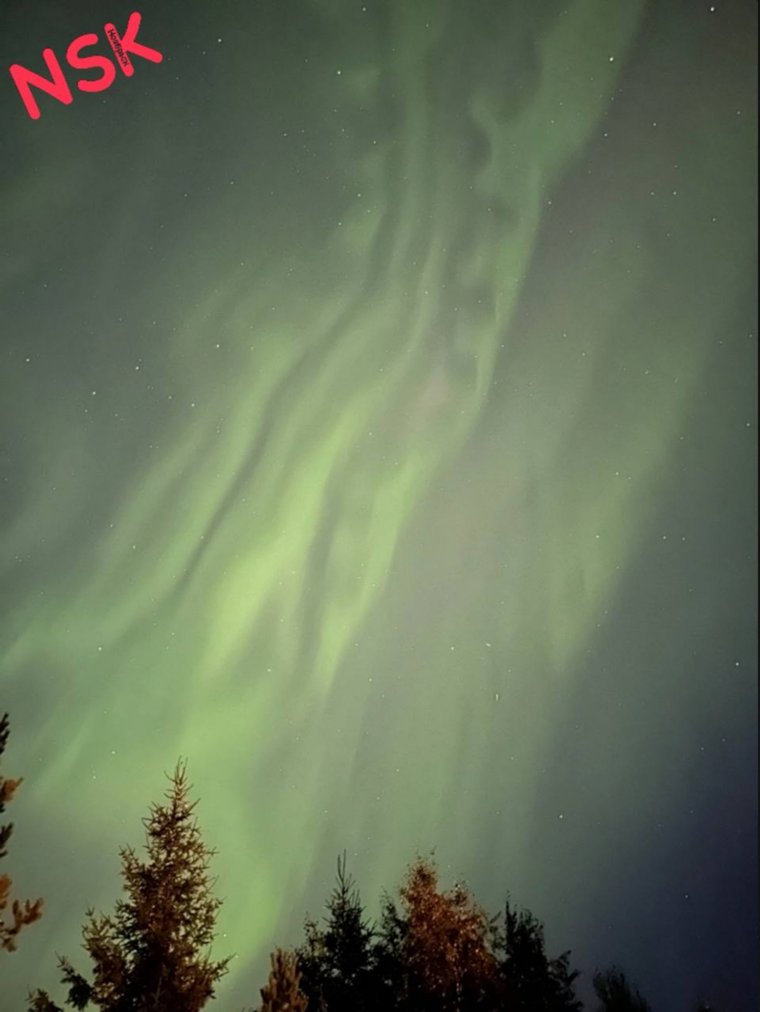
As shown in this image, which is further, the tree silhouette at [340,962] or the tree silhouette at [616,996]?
the tree silhouette at [616,996]

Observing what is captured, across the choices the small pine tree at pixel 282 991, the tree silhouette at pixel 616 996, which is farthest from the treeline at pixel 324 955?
the tree silhouette at pixel 616 996

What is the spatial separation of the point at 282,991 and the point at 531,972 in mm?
15925

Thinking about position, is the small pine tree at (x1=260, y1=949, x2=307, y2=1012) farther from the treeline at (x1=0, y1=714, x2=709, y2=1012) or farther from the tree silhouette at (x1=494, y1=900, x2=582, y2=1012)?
the tree silhouette at (x1=494, y1=900, x2=582, y2=1012)

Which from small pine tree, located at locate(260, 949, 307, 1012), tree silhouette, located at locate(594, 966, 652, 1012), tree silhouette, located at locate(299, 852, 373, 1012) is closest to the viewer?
small pine tree, located at locate(260, 949, 307, 1012)

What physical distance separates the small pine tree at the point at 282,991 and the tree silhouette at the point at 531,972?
12557 mm

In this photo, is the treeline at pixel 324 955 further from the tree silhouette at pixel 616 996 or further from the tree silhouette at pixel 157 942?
the tree silhouette at pixel 616 996

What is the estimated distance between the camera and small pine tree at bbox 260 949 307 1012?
895cm

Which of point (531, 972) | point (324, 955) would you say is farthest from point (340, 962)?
point (531, 972)

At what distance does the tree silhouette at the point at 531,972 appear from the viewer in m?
19.0

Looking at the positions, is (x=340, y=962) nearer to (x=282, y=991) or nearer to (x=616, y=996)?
(x=282, y=991)

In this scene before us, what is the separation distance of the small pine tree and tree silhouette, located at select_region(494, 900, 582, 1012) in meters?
12.6

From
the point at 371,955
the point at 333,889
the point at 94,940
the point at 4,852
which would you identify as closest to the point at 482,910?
the point at 371,955

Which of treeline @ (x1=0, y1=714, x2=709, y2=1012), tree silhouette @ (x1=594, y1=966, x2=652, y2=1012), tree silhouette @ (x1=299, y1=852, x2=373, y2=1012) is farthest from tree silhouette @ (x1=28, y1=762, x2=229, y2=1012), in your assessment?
tree silhouette @ (x1=594, y1=966, x2=652, y2=1012)

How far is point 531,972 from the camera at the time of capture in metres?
20.4
